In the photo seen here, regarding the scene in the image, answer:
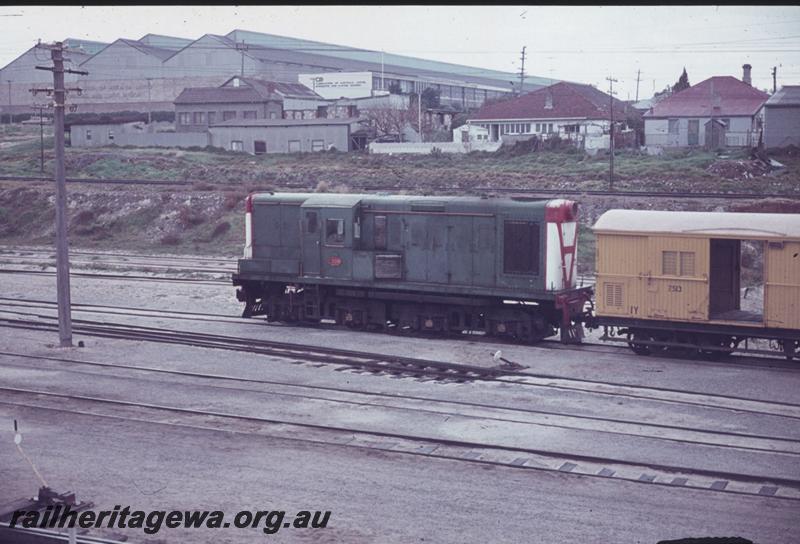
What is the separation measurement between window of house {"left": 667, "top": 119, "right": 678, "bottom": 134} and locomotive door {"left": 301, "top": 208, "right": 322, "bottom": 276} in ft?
153

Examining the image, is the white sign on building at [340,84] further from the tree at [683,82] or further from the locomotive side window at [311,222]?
the locomotive side window at [311,222]

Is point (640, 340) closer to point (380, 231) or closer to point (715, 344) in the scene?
point (715, 344)

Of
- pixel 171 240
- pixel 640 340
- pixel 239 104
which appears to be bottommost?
pixel 640 340

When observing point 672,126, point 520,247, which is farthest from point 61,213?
point 672,126

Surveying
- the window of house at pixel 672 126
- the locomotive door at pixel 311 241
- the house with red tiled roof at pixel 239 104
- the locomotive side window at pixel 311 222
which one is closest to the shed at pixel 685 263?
the locomotive door at pixel 311 241

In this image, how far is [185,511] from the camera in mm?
10742

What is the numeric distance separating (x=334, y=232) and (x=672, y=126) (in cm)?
4709

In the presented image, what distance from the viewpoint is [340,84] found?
92.6m

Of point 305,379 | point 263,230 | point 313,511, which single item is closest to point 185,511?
point 313,511

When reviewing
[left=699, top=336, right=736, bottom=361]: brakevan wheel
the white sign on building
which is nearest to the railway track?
[left=699, top=336, right=736, bottom=361]: brakevan wheel

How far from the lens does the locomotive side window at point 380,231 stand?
23562mm

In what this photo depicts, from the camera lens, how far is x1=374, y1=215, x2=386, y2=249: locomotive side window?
2356 centimetres

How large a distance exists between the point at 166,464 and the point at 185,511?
6.55 feet
